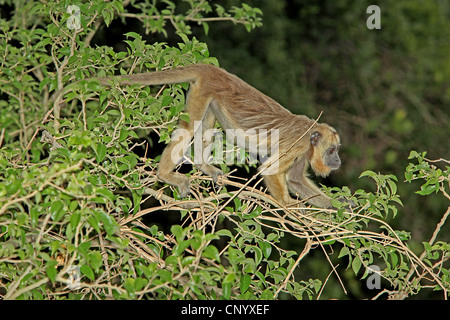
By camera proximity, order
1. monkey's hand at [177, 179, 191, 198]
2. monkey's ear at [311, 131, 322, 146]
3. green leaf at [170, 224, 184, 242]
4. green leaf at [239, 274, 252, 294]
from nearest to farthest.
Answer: green leaf at [170, 224, 184, 242] < green leaf at [239, 274, 252, 294] < monkey's hand at [177, 179, 191, 198] < monkey's ear at [311, 131, 322, 146]

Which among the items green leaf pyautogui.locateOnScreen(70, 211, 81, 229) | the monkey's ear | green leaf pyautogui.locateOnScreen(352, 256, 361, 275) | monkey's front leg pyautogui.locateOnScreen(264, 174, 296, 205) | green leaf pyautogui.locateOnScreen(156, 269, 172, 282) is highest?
green leaf pyautogui.locateOnScreen(70, 211, 81, 229)

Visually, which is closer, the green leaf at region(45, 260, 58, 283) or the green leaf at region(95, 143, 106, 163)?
the green leaf at region(45, 260, 58, 283)

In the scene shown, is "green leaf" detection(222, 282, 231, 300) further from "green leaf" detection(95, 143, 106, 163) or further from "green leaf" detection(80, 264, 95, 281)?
"green leaf" detection(95, 143, 106, 163)

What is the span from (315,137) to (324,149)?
114mm

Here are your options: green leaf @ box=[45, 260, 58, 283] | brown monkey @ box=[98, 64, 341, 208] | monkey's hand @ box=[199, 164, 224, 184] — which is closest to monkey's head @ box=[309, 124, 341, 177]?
brown monkey @ box=[98, 64, 341, 208]

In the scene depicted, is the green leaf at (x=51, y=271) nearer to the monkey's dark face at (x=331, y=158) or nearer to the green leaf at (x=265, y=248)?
the green leaf at (x=265, y=248)

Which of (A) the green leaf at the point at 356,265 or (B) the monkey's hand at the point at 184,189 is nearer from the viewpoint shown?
(A) the green leaf at the point at 356,265

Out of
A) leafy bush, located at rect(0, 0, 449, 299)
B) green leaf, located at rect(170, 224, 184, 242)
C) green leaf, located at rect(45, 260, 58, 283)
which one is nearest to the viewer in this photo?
green leaf, located at rect(45, 260, 58, 283)

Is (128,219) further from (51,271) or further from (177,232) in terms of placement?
(51,271)

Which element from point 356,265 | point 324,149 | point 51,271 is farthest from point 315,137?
point 51,271

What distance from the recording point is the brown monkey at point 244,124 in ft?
12.1

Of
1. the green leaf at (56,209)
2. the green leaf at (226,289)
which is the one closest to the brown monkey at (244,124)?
the green leaf at (226,289)

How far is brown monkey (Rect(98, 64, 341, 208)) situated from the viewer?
12.1ft

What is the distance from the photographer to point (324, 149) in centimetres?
435
